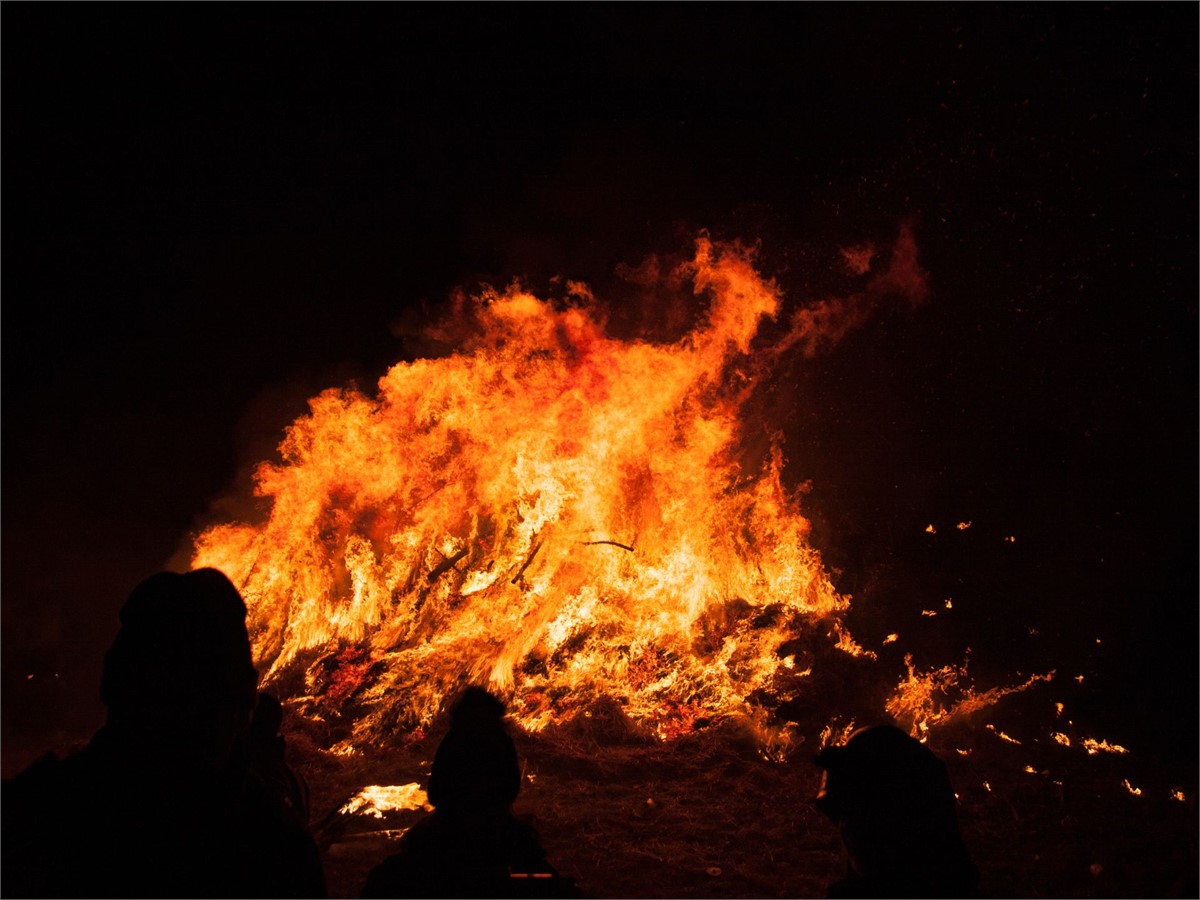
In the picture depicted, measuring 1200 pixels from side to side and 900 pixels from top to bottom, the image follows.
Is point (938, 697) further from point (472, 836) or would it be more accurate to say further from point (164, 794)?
point (164, 794)

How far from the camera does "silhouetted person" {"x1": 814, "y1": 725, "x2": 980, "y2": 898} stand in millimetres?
2648

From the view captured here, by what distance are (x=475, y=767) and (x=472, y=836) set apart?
0.28 metres

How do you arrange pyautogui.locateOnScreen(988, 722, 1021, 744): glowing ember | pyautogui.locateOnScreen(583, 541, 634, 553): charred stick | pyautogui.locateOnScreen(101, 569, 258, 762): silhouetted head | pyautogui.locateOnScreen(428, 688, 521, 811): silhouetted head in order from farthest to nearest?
pyautogui.locateOnScreen(583, 541, 634, 553): charred stick, pyautogui.locateOnScreen(988, 722, 1021, 744): glowing ember, pyautogui.locateOnScreen(428, 688, 521, 811): silhouetted head, pyautogui.locateOnScreen(101, 569, 258, 762): silhouetted head

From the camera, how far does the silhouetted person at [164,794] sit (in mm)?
1954

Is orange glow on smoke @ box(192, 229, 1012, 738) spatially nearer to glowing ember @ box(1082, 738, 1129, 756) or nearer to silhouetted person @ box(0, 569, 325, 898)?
glowing ember @ box(1082, 738, 1129, 756)

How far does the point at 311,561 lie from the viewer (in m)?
12.6

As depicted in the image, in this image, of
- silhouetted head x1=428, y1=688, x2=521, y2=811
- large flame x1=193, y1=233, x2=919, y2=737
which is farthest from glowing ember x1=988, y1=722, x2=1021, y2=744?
silhouetted head x1=428, y1=688, x2=521, y2=811

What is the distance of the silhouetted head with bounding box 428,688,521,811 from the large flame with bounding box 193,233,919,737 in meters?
7.75

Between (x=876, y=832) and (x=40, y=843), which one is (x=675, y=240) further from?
(x=40, y=843)

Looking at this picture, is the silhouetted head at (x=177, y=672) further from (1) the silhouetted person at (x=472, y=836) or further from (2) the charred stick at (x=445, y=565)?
(2) the charred stick at (x=445, y=565)

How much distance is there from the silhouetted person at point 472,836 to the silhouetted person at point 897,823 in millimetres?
1262

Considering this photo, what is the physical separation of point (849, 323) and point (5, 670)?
1780 cm

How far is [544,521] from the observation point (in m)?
12.8

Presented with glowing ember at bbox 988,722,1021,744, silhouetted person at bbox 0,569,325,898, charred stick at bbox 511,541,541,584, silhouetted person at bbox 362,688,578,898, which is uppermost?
charred stick at bbox 511,541,541,584
